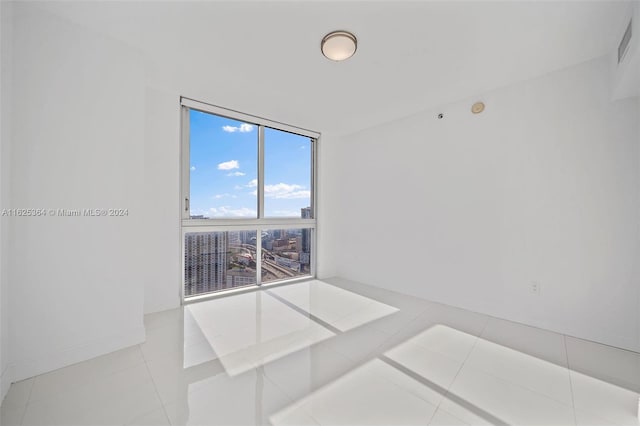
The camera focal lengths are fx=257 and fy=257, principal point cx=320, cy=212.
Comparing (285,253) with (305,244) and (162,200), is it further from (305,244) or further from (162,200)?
(162,200)

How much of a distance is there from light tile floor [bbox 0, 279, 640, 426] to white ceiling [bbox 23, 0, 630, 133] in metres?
2.45

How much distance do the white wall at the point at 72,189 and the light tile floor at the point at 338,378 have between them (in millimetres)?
271

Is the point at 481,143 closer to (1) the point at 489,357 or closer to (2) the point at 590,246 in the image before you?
(2) the point at 590,246

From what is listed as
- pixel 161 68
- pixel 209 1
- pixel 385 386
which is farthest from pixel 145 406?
pixel 161 68

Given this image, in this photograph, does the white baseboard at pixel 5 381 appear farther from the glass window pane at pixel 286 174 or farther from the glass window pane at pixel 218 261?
the glass window pane at pixel 286 174

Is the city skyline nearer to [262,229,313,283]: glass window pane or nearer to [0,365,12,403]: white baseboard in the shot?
[262,229,313,283]: glass window pane

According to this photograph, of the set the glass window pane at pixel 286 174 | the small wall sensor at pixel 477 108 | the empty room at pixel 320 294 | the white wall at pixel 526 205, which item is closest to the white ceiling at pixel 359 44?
the empty room at pixel 320 294

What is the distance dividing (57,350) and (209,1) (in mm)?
2594

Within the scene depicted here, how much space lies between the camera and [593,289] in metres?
2.21

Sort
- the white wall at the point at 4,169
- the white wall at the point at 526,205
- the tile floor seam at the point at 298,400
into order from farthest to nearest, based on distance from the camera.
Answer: the white wall at the point at 526,205
the white wall at the point at 4,169
the tile floor seam at the point at 298,400

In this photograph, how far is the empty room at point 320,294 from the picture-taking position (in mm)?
1577

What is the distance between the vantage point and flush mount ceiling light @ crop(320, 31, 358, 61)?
→ 197 cm

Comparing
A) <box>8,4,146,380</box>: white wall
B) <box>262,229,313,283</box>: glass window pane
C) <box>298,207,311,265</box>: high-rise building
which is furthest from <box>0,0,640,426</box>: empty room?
<box>298,207,311,265</box>: high-rise building

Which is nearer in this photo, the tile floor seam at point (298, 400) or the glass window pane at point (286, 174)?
the tile floor seam at point (298, 400)
